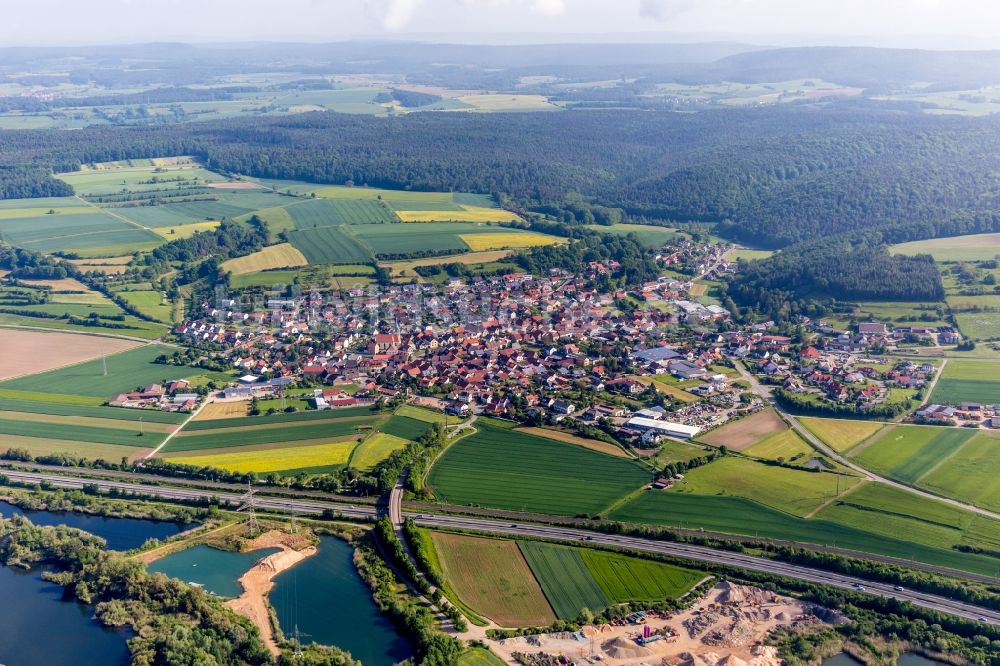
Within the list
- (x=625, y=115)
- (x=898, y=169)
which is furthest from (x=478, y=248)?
(x=625, y=115)

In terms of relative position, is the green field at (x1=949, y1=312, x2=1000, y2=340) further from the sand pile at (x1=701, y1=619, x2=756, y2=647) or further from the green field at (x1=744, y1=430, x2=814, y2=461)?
the sand pile at (x1=701, y1=619, x2=756, y2=647)

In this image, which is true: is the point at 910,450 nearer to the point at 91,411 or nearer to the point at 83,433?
the point at 83,433

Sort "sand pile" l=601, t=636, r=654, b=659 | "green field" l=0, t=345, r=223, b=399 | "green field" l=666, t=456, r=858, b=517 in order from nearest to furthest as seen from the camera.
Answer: "sand pile" l=601, t=636, r=654, b=659, "green field" l=666, t=456, r=858, b=517, "green field" l=0, t=345, r=223, b=399

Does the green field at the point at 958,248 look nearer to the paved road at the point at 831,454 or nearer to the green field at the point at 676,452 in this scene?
the paved road at the point at 831,454

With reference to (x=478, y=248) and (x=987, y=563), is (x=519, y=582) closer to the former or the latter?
(x=987, y=563)

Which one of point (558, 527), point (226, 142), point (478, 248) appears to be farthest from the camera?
point (226, 142)

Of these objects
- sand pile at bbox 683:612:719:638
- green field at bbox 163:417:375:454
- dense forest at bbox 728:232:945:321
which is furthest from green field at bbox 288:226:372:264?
sand pile at bbox 683:612:719:638
